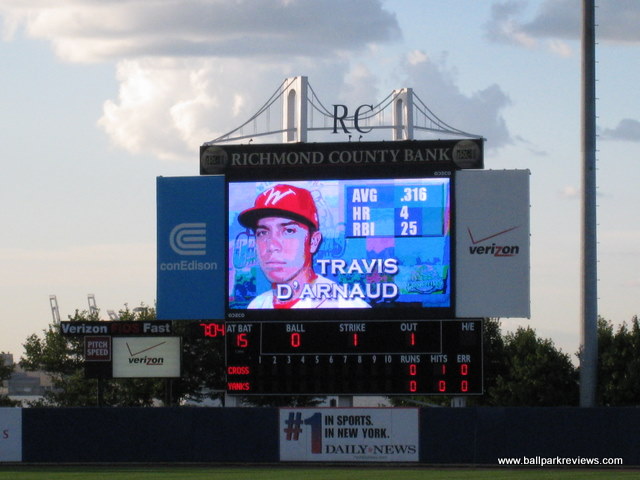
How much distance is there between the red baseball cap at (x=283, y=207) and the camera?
77.8 ft

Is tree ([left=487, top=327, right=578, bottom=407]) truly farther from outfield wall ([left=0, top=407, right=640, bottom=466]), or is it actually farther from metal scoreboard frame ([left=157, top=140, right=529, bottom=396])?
metal scoreboard frame ([left=157, top=140, right=529, bottom=396])

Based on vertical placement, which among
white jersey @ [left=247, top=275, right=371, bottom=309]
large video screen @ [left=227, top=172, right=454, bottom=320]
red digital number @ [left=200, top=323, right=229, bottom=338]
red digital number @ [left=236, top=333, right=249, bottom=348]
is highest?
large video screen @ [left=227, top=172, right=454, bottom=320]

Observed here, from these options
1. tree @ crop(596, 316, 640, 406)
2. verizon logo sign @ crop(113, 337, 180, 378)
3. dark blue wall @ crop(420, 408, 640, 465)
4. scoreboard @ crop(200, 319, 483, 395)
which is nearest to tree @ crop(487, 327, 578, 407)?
tree @ crop(596, 316, 640, 406)

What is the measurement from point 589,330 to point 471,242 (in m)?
3.94

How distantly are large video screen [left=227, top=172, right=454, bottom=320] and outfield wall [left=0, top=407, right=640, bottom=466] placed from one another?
394 centimetres

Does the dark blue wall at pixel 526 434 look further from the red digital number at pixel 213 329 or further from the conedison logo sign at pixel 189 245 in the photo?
the conedison logo sign at pixel 189 245

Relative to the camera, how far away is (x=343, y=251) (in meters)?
23.4

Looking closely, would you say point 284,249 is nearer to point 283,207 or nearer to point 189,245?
point 283,207

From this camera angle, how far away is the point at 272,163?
24172 mm

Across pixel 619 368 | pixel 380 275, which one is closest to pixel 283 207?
pixel 380 275

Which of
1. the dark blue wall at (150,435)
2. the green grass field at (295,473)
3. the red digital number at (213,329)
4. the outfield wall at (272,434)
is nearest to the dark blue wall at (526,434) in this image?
the outfield wall at (272,434)

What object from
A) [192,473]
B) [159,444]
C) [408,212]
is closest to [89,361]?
[159,444]

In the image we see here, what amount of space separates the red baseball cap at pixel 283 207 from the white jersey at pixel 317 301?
1.05 m

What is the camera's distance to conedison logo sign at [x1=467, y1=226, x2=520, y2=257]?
23.5 meters
